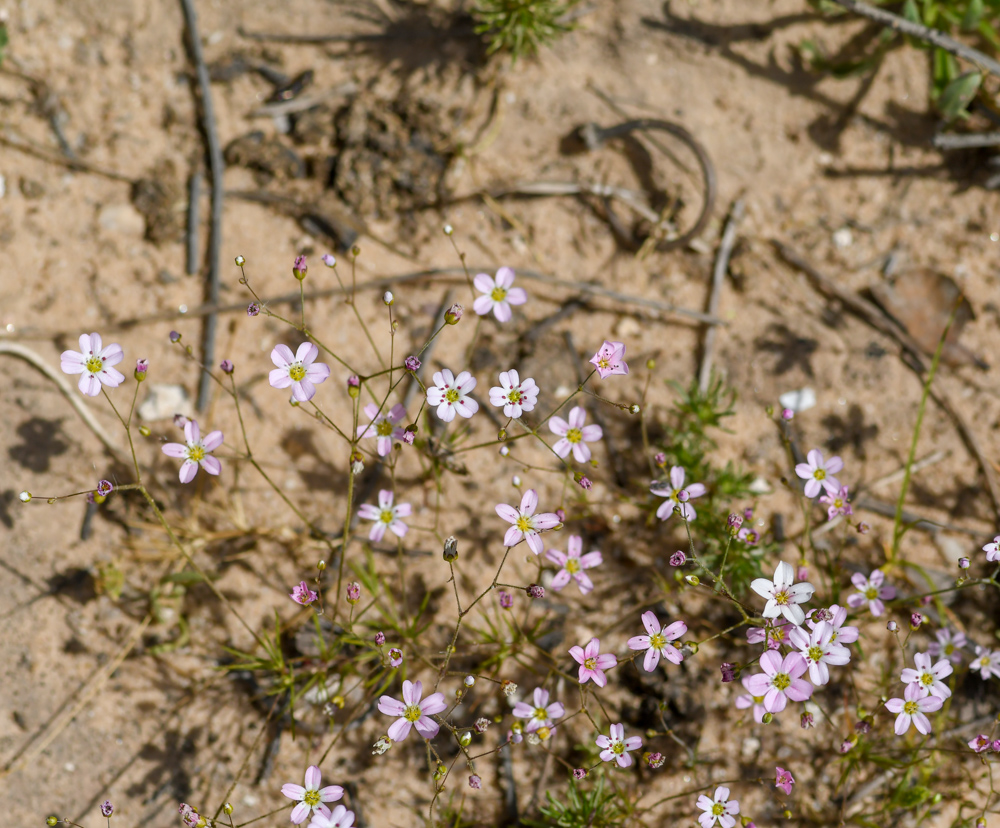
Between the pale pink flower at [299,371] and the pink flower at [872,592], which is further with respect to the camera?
the pink flower at [872,592]

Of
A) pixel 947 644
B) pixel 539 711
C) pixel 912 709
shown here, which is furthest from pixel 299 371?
pixel 947 644

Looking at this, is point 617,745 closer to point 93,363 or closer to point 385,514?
point 385,514

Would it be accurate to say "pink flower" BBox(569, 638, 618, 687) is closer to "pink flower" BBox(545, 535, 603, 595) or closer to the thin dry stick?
"pink flower" BBox(545, 535, 603, 595)

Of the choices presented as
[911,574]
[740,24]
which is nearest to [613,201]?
[740,24]

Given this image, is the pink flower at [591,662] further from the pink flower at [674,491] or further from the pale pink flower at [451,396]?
the pale pink flower at [451,396]

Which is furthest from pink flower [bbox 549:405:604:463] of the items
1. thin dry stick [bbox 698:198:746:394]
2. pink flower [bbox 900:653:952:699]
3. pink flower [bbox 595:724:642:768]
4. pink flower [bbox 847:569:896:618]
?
pink flower [bbox 900:653:952:699]

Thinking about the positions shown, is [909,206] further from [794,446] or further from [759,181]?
[794,446]

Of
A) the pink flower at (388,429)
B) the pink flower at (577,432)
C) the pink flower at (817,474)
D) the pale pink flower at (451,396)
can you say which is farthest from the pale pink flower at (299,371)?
the pink flower at (817,474)

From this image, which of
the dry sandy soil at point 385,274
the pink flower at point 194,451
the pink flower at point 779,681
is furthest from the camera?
the dry sandy soil at point 385,274
